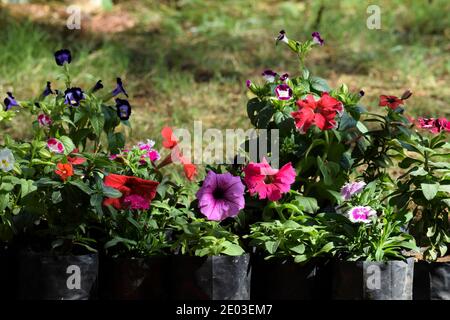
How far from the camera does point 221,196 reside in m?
2.95

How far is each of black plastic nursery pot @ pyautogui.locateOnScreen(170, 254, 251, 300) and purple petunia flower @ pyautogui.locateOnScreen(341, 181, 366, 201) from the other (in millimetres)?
408

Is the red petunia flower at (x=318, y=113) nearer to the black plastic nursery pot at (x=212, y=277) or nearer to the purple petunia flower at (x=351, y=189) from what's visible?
the purple petunia flower at (x=351, y=189)

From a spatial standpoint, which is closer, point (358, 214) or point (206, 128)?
point (358, 214)

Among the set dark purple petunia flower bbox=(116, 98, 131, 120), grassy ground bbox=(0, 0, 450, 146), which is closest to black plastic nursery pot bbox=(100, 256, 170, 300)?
dark purple petunia flower bbox=(116, 98, 131, 120)

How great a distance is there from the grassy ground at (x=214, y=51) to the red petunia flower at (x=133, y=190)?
207 centimetres

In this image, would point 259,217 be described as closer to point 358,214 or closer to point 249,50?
point 358,214

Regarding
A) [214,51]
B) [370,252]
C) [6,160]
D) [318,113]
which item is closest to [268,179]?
[318,113]

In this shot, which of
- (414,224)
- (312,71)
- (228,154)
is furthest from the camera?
(312,71)

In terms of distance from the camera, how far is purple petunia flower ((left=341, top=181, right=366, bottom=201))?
3041mm

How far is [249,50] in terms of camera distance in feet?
21.2

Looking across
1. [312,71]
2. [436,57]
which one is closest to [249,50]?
[312,71]

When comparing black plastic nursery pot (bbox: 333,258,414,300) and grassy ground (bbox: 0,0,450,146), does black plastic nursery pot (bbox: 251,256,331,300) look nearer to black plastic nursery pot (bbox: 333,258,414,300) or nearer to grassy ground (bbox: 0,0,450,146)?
black plastic nursery pot (bbox: 333,258,414,300)
